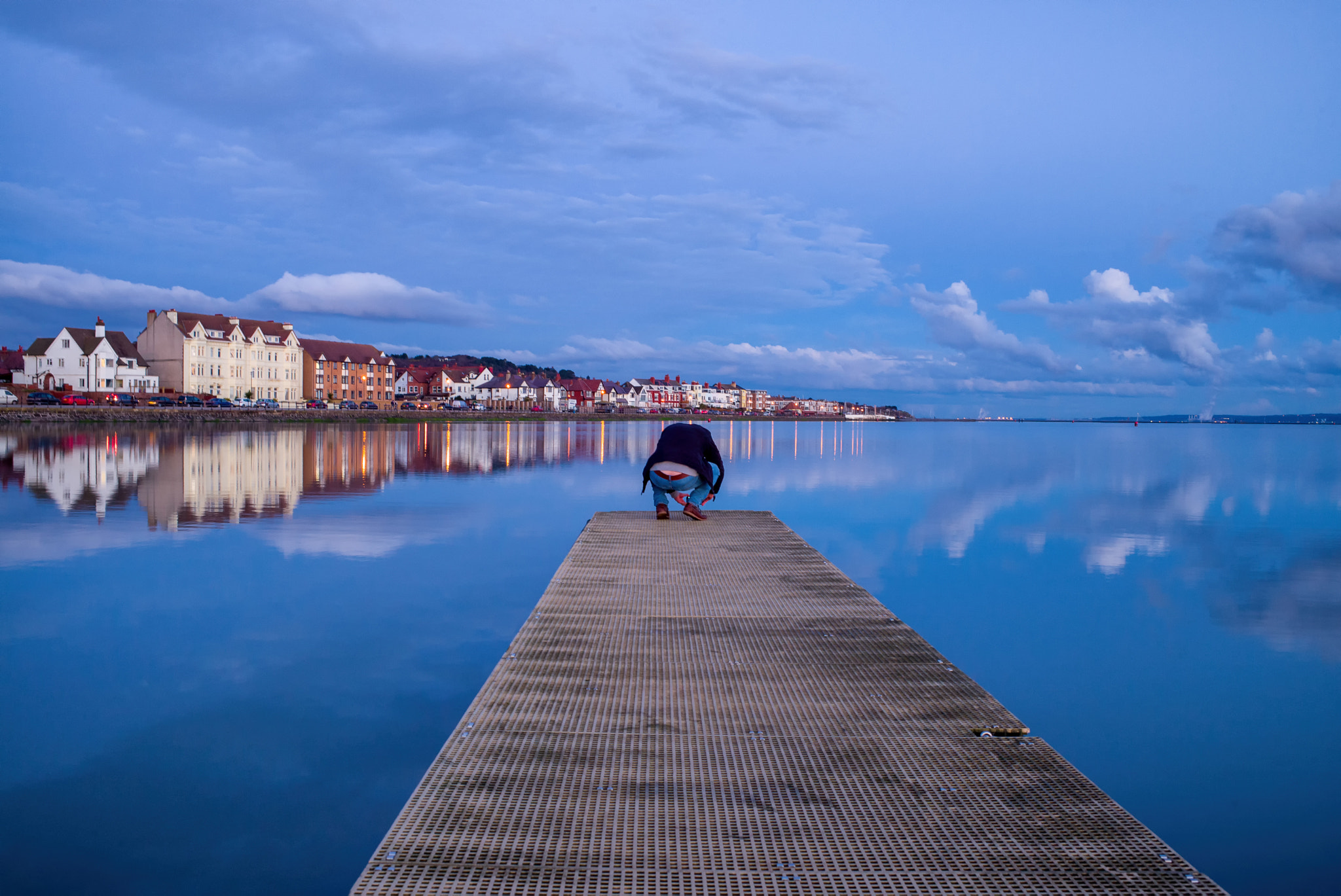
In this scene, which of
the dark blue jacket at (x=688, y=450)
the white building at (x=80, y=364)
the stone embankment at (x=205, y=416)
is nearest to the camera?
the dark blue jacket at (x=688, y=450)

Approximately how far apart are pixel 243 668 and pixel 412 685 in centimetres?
169

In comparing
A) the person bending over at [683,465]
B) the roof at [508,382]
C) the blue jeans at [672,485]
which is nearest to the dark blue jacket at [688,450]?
the person bending over at [683,465]

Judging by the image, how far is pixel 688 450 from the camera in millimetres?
14523

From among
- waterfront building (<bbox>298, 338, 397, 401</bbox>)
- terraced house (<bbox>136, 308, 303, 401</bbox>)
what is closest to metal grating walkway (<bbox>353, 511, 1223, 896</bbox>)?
terraced house (<bbox>136, 308, 303, 401</bbox>)

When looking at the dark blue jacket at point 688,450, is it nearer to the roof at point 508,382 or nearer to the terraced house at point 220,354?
the terraced house at point 220,354

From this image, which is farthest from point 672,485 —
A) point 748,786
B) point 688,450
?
point 748,786

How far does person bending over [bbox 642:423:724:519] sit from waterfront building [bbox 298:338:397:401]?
349 ft

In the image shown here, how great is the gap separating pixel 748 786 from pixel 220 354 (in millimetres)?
103267

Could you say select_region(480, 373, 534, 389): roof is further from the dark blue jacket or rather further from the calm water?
the dark blue jacket

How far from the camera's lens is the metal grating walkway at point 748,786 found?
333cm

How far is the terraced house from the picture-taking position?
90.1 metres

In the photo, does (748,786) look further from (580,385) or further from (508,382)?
(580,385)

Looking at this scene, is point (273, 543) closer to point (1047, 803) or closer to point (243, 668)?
point (243, 668)

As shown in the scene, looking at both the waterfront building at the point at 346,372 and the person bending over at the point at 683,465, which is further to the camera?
the waterfront building at the point at 346,372
